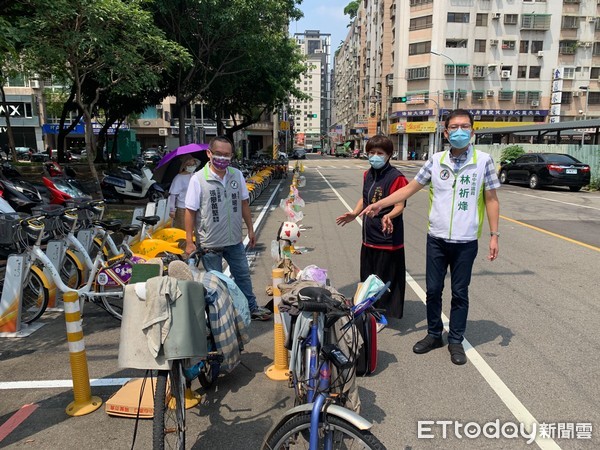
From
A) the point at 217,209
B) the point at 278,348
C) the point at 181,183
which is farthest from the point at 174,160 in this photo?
the point at 278,348

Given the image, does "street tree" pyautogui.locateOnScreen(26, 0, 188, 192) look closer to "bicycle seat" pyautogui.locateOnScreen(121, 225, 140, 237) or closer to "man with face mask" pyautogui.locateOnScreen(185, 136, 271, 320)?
"bicycle seat" pyautogui.locateOnScreen(121, 225, 140, 237)

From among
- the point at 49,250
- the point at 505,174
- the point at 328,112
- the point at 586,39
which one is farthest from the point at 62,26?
the point at 328,112

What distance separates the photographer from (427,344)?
4.20 meters

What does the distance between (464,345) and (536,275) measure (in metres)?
2.95

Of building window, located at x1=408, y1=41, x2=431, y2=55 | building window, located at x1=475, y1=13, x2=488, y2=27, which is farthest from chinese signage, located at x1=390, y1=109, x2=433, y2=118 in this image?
building window, located at x1=475, y1=13, x2=488, y2=27

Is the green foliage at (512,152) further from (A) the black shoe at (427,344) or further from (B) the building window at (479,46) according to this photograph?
(B) the building window at (479,46)

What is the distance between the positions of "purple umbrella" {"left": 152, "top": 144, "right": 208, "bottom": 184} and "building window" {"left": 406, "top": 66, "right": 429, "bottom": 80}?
53208mm

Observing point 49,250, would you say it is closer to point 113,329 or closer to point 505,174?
point 113,329

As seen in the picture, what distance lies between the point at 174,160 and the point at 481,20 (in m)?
56.6

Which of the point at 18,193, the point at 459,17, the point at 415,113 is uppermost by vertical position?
the point at 459,17

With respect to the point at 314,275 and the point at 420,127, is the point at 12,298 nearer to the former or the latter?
the point at 314,275

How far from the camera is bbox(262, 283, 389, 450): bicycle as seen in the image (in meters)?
2.11

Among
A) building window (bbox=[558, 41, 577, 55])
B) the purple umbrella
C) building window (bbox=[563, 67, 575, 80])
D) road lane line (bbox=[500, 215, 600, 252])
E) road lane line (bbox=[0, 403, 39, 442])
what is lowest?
road lane line (bbox=[500, 215, 600, 252])

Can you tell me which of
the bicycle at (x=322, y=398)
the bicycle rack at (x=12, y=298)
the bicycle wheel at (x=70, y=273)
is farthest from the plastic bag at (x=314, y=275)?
the bicycle wheel at (x=70, y=273)
